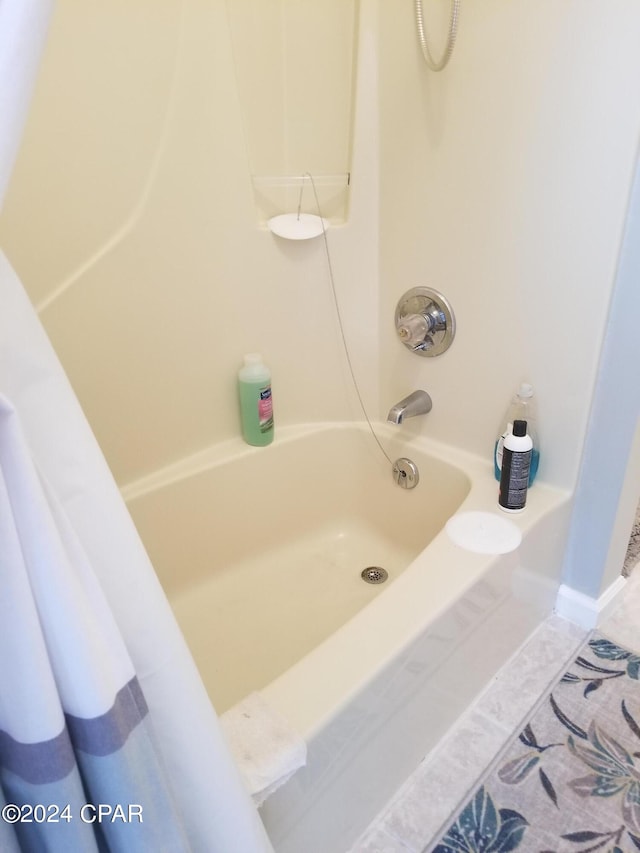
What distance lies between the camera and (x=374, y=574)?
1.57 metres

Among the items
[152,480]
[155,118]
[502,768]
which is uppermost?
[155,118]

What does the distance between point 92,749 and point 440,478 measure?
3.65 ft

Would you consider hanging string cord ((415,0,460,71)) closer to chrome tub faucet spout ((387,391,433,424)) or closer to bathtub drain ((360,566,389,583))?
chrome tub faucet spout ((387,391,433,424))

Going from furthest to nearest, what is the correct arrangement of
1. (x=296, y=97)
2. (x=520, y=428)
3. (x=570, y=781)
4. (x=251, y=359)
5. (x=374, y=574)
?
(x=374, y=574), (x=251, y=359), (x=296, y=97), (x=520, y=428), (x=570, y=781)

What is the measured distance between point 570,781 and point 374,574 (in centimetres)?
64

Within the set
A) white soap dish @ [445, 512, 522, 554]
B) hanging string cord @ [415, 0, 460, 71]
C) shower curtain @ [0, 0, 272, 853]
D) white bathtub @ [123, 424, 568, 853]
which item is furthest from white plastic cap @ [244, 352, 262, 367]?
shower curtain @ [0, 0, 272, 853]

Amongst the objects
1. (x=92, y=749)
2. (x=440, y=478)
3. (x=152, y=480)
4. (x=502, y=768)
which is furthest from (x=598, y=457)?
(x=92, y=749)

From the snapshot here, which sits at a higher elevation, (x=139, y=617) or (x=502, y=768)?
(x=139, y=617)

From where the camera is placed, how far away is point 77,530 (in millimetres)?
505

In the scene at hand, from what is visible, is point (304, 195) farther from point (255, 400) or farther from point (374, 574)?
point (374, 574)

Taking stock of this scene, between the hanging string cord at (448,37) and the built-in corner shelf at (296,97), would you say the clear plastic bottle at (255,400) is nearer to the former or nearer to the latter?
the built-in corner shelf at (296,97)

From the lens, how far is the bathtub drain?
1.55m

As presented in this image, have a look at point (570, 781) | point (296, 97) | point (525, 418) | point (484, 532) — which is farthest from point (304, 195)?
point (570, 781)

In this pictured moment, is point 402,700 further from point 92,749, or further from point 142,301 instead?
point 142,301
